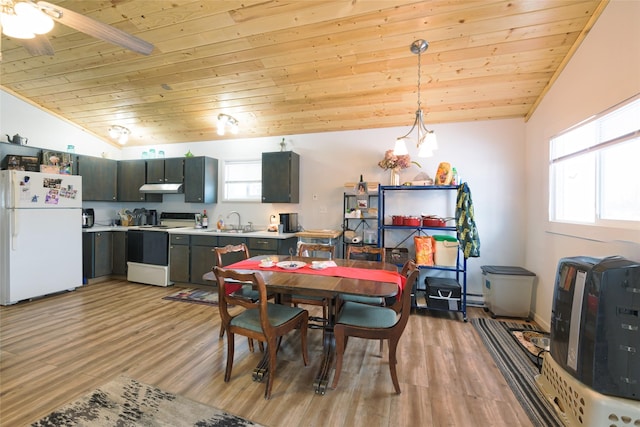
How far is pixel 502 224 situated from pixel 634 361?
8.03ft

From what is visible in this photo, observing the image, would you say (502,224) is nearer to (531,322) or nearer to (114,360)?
(531,322)

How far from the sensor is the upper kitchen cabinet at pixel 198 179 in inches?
178

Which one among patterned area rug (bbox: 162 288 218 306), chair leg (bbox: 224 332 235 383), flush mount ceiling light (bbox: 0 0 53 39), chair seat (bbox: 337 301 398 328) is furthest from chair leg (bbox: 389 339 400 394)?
flush mount ceiling light (bbox: 0 0 53 39)

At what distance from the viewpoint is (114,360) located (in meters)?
2.24

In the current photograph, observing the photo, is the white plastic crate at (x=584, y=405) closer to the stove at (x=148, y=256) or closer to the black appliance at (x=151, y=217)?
the stove at (x=148, y=256)

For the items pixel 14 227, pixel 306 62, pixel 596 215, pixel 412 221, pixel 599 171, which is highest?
pixel 306 62

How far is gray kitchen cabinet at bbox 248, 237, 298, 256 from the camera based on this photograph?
3852mm

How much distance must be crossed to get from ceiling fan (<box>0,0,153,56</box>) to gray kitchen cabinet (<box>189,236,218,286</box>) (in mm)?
2782

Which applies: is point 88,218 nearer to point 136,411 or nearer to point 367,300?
point 136,411

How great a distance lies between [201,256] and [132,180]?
7.35 ft

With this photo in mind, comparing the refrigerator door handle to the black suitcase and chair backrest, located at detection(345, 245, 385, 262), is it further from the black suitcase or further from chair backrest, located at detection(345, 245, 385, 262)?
the black suitcase

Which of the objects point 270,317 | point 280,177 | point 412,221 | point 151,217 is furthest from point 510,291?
point 151,217

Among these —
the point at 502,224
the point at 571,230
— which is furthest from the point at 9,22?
the point at 502,224

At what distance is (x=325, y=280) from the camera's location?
200 centimetres
